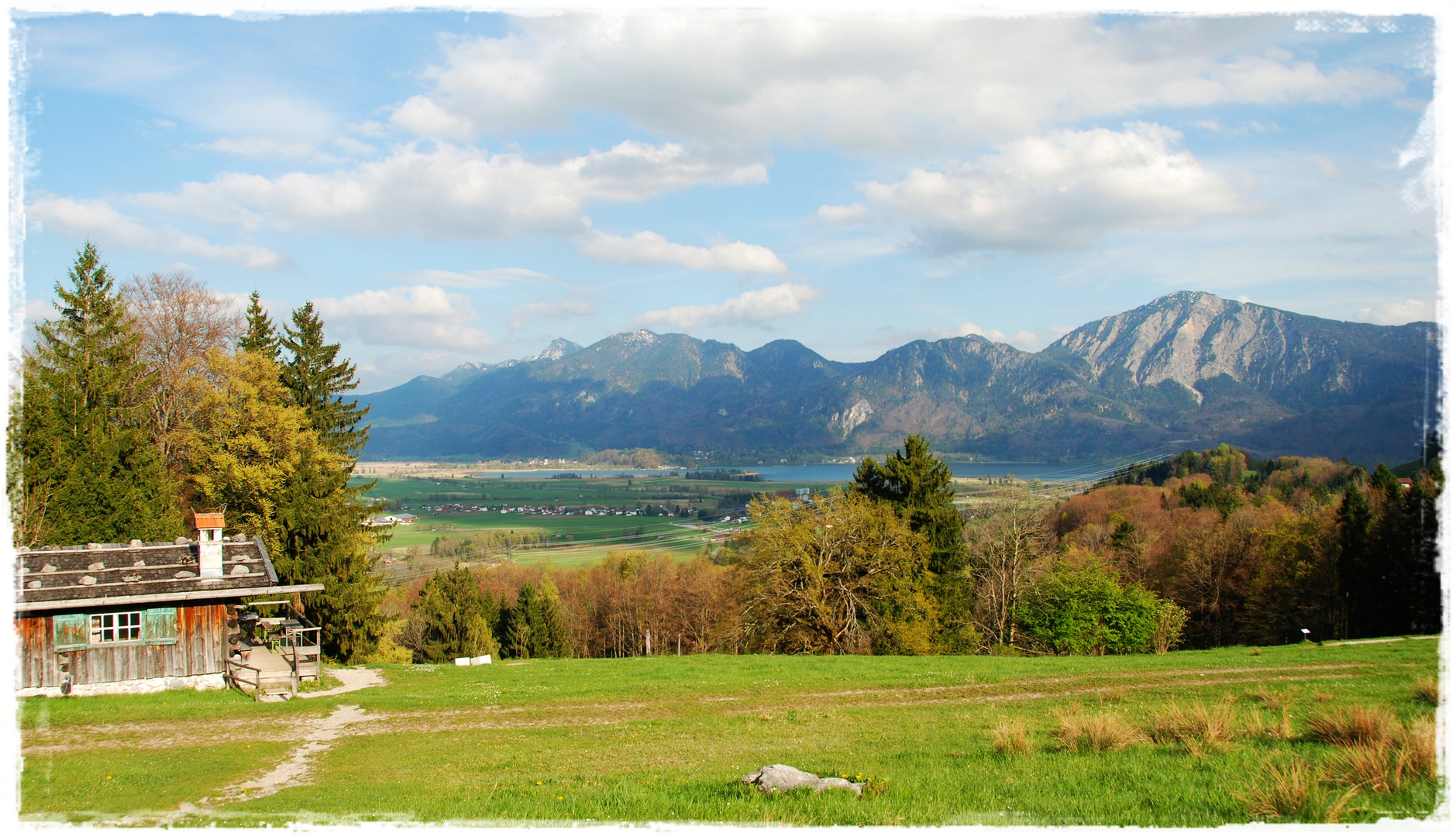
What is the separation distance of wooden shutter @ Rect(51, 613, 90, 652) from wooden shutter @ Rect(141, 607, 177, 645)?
1236 mm

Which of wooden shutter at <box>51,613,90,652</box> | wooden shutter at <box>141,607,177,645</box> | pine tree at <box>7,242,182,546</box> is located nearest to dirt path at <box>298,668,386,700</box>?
wooden shutter at <box>141,607,177,645</box>

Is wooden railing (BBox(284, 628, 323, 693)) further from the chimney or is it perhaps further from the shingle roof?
the chimney

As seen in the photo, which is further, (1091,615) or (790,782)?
(1091,615)

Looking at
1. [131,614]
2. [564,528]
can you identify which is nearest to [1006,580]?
[131,614]

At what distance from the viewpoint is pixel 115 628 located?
2088cm

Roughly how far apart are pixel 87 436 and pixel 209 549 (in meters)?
16.5

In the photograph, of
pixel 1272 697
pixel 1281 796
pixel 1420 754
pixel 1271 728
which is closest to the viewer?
pixel 1281 796

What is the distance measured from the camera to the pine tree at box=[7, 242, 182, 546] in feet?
99.8

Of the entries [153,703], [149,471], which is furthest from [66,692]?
[149,471]

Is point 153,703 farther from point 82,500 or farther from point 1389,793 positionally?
point 1389,793

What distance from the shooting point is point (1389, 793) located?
6969 millimetres

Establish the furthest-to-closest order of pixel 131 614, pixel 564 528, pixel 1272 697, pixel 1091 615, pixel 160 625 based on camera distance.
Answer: pixel 564 528 → pixel 1091 615 → pixel 160 625 → pixel 131 614 → pixel 1272 697

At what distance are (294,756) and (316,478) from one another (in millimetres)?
20181

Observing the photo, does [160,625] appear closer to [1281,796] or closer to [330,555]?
[330,555]
